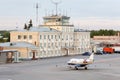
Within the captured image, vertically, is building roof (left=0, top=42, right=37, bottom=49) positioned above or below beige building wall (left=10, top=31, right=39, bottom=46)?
below

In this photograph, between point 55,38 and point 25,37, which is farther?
point 55,38

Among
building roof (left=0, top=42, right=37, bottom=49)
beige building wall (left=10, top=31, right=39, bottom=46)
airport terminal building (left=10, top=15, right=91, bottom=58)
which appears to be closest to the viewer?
building roof (left=0, top=42, right=37, bottom=49)

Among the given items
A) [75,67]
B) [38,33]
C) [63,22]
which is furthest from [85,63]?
[63,22]

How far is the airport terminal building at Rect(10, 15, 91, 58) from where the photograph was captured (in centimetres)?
9806

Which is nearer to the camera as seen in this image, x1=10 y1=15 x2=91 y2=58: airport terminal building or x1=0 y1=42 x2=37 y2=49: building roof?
x1=0 y1=42 x2=37 y2=49: building roof

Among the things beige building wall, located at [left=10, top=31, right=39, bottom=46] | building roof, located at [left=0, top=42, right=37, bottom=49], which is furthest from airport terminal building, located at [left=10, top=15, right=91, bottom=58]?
building roof, located at [left=0, top=42, right=37, bottom=49]

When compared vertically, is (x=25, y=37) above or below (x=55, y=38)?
above

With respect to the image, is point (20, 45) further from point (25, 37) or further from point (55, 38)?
point (55, 38)

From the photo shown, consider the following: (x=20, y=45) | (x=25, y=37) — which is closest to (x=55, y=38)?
(x=25, y=37)

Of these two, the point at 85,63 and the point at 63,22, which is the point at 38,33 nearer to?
the point at 63,22

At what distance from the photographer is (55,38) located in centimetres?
10400

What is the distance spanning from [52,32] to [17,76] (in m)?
48.5

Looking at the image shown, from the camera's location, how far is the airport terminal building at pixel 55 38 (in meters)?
98.1

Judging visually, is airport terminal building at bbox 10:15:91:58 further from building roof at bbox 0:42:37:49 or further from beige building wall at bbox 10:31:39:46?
building roof at bbox 0:42:37:49
